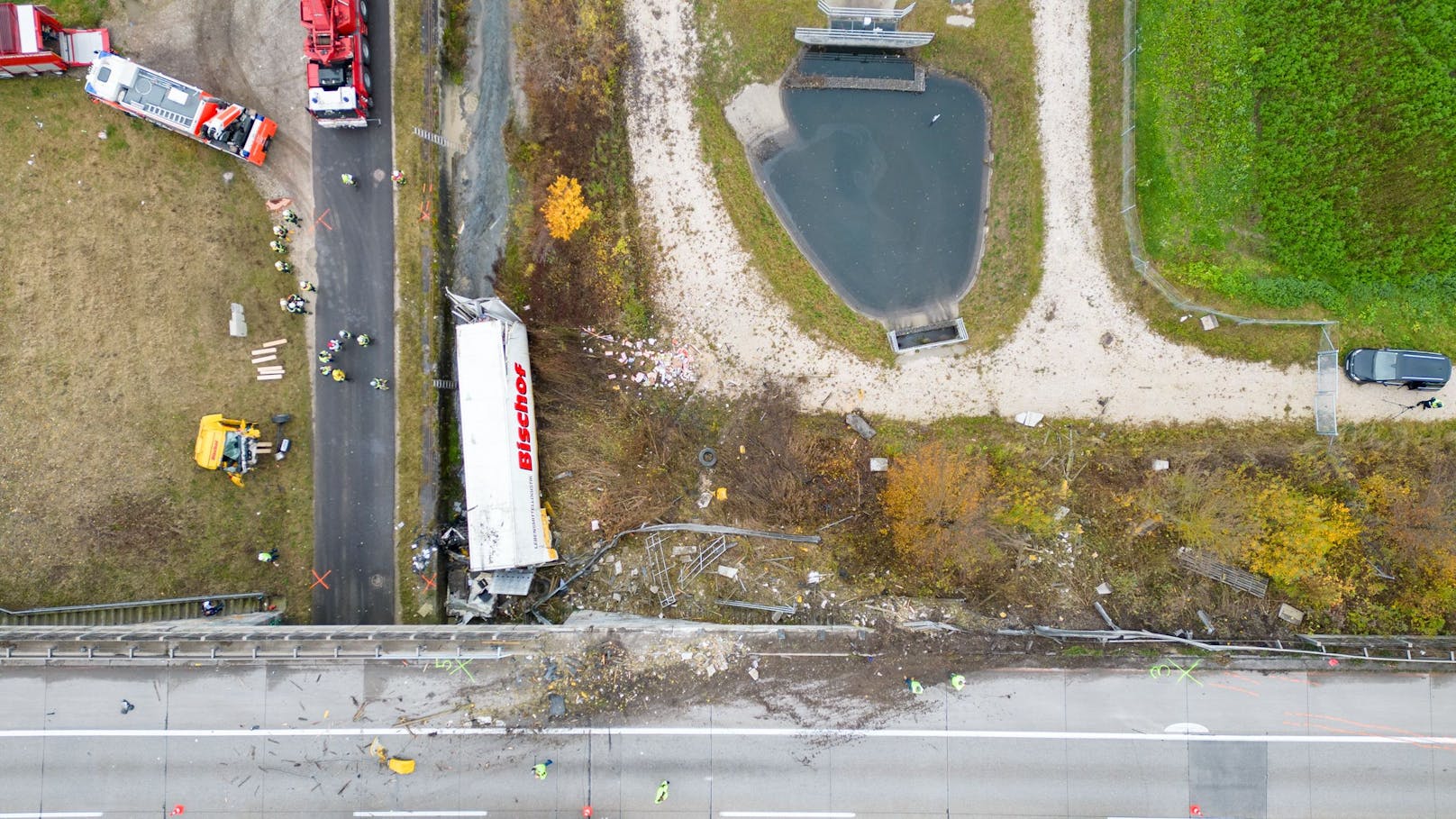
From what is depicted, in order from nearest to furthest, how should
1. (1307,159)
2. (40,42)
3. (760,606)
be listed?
(40,42)
(1307,159)
(760,606)

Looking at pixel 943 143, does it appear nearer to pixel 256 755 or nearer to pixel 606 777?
pixel 606 777

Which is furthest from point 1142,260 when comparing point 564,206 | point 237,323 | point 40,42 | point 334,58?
point 40,42

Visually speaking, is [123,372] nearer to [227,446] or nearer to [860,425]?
[227,446]

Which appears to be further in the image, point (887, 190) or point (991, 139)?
point (887, 190)

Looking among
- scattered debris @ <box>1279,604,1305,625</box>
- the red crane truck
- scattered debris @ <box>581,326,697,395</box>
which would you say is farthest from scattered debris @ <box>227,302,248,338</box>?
scattered debris @ <box>1279,604,1305,625</box>

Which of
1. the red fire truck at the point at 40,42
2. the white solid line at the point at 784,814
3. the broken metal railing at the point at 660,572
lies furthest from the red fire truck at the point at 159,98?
the white solid line at the point at 784,814

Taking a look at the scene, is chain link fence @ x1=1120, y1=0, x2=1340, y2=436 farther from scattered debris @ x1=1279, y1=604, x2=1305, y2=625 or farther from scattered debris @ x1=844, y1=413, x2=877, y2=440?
scattered debris @ x1=844, y1=413, x2=877, y2=440
